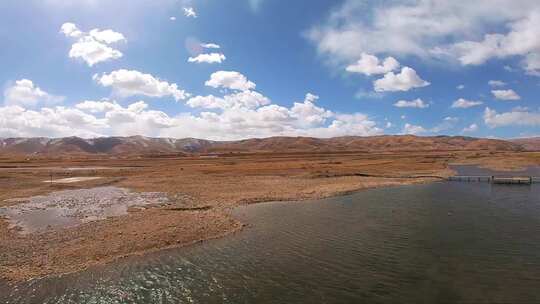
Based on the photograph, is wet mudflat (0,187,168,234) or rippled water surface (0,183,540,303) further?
wet mudflat (0,187,168,234)

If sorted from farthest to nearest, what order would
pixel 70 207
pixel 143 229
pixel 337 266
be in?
pixel 70 207
pixel 143 229
pixel 337 266

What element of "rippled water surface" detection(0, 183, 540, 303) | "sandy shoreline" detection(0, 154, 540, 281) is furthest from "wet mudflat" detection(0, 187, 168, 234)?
"rippled water surface" detection(0, 183, 540, 303)

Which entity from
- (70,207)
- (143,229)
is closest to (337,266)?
(143,229)

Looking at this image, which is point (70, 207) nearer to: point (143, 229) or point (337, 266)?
point (143, 229)

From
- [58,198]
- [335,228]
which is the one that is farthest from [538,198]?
[58,198]

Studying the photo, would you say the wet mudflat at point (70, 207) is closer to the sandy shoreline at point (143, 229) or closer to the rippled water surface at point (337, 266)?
the sandy shoreline at point (143, 229)

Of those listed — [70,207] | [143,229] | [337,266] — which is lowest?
[337,266]

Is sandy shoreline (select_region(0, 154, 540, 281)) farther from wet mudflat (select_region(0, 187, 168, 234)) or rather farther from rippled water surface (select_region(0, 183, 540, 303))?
wet mudflat (select_region(0, 187, 168, 234))

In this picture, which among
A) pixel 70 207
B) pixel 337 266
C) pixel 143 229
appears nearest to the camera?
pixel 337 266
